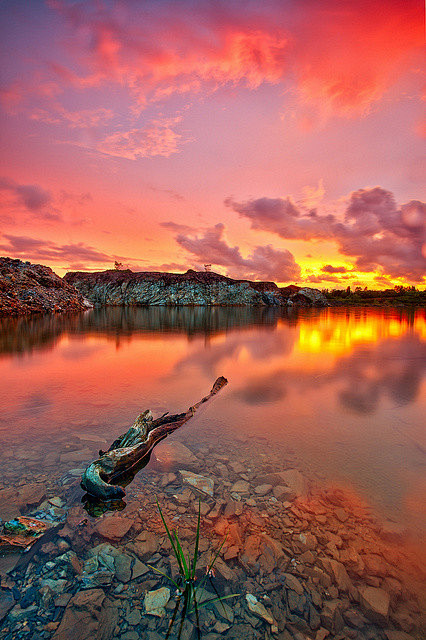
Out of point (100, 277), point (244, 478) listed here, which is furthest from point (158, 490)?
point (100, 277)

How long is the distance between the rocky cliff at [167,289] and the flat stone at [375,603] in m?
102

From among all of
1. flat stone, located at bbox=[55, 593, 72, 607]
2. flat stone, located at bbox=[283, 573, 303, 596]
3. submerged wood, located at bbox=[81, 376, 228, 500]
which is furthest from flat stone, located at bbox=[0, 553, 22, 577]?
flat stone, located at bbox=[283, 573, 303, 596]

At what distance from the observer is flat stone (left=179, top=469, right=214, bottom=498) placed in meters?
4.35

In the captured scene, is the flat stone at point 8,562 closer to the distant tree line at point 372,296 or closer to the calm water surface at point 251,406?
the calm water surface at point 251,406

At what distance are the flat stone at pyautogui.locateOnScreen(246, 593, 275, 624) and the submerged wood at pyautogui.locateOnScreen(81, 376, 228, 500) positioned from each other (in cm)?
227

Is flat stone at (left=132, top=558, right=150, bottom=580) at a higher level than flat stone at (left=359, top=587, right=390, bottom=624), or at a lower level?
higher

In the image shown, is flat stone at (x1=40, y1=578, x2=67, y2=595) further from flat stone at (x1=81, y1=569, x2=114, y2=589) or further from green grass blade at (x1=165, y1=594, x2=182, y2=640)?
green grass blade at (x1=165, y1=594, x2=182, y2=640)

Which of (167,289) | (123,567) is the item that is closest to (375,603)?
(123,567)

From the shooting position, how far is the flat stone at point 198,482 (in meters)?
4.35

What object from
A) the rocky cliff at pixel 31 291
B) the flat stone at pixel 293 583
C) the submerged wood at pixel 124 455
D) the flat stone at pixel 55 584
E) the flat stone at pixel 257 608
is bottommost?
the flat stone at pixel 293 583

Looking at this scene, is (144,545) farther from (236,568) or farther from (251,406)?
(251,406)

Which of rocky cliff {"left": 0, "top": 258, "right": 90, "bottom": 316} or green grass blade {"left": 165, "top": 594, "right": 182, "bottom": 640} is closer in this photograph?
green grass blade {"left": 165, "top": 594, "right": 182, "bottom": 640}

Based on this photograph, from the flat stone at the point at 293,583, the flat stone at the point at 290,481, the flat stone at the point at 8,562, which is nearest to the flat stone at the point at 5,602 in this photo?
the flat stone at the point at 8,562

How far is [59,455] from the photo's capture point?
17.4 ft
